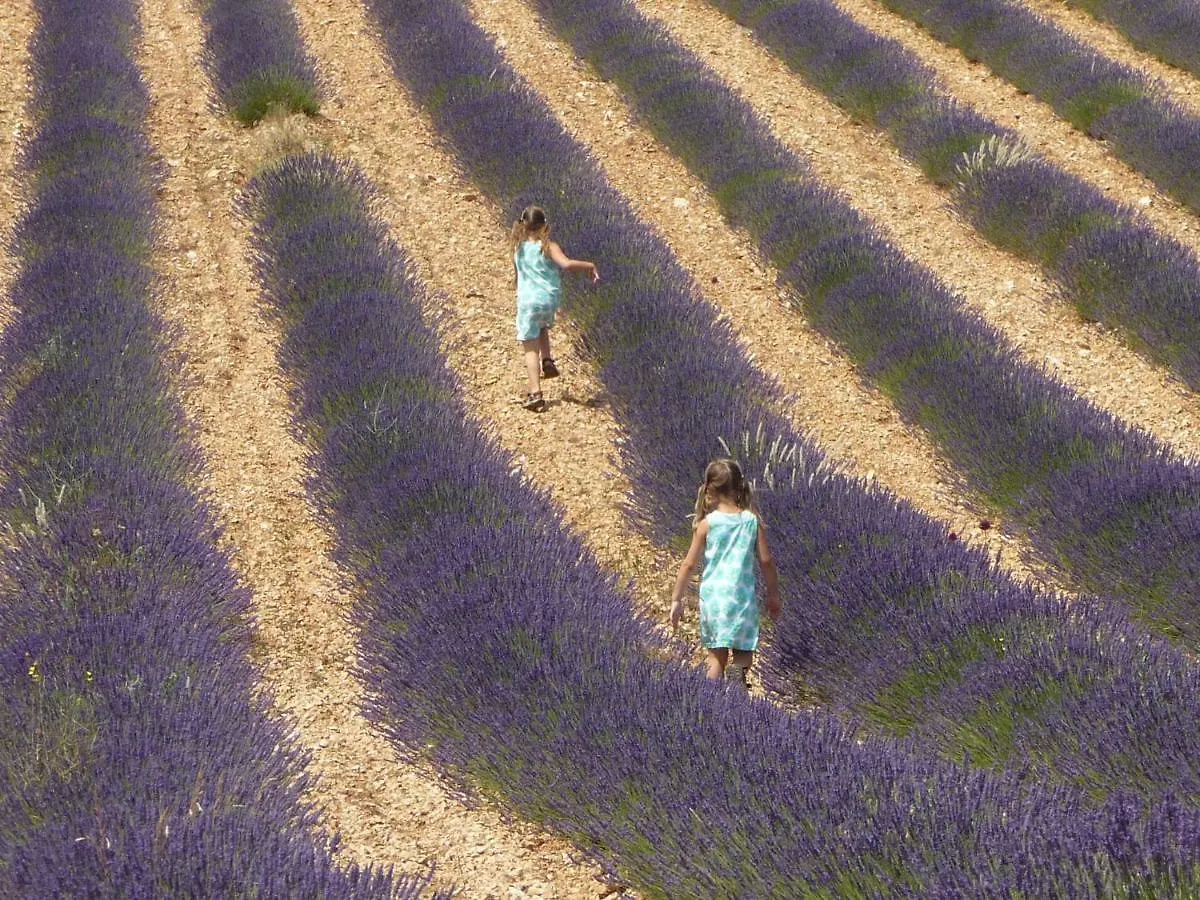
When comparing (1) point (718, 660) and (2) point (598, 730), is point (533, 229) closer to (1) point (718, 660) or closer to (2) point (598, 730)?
(1) point (718, 660)

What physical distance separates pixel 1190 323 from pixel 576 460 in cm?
320

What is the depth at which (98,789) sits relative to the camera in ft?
10.5

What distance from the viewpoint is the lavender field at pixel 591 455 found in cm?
329

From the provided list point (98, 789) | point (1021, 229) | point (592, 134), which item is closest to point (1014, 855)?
point (98, 789)

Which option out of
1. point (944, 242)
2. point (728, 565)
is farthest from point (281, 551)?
point (944, 242)

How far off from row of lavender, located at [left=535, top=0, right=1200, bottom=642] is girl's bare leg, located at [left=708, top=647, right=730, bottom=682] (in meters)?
1.40

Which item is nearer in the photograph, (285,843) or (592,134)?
(285,843)

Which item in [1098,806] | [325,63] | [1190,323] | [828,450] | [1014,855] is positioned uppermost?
[1014,855]

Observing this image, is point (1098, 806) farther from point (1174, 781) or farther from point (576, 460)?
point (576, 460)

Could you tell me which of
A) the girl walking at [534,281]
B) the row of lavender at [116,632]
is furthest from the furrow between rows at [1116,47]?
the row of lavender at [116,632]

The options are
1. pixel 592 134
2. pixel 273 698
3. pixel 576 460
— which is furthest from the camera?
pixel 592 134

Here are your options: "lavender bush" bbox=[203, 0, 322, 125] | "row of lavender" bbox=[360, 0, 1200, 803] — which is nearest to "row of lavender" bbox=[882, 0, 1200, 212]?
"row of lavender" bbox=[360, 0, 1200, 803]

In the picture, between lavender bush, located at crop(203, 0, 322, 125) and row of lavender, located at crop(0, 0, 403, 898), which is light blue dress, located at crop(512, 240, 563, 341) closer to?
row of lavender, located at crop(0, 0, 403, 898)

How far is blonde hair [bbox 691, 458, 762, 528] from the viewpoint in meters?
4.33
